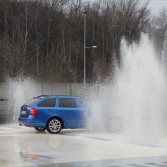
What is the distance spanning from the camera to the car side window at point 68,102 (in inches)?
760

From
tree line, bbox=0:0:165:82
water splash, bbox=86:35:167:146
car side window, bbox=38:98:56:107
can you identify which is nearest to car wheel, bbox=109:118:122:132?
water splash, bbox=86:35:167:146

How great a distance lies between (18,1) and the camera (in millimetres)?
65875

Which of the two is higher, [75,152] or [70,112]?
[70,112]

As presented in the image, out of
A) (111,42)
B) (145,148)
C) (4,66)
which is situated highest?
(111,42)

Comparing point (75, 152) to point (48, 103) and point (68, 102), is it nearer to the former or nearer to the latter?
point (48, 103)

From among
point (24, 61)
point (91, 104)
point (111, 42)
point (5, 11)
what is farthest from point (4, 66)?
point (91, 104)

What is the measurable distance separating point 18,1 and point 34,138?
168 feet

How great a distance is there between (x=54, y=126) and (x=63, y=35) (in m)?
48.1

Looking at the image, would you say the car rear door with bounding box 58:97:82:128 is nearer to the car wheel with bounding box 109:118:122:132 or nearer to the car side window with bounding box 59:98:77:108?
the car side window with bounding box 59:98:77:108

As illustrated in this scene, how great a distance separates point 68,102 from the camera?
19.5 m

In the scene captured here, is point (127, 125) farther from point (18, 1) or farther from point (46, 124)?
point (18, 1)

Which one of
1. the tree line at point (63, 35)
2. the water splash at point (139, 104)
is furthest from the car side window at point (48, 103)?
the tree line at point (63, 35)

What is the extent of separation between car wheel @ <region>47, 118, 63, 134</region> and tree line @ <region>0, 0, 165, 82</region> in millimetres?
29549

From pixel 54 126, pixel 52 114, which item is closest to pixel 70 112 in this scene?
pixel 52 114
